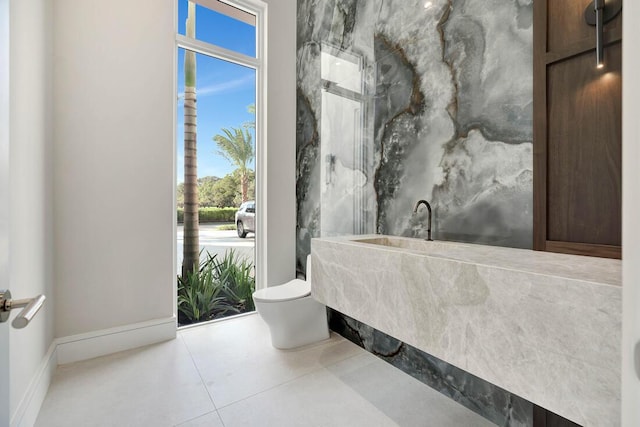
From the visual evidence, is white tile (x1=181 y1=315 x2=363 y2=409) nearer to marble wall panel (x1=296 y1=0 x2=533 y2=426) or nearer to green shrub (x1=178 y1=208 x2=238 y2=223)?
→ marble wall panel (x1=296 y1=0 x2=533 y2=426)

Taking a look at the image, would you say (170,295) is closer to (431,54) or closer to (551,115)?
(431,54)

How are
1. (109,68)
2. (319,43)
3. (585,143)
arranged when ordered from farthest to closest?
(319,43)
(109,68)
(585,143)

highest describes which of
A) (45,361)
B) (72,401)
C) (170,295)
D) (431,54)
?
(431,54)

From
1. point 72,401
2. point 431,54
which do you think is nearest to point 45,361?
point 72,401

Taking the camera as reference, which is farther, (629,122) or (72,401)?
(72,401)

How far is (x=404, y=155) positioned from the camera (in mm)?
2041

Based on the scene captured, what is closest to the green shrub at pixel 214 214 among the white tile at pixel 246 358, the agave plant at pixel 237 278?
the agave plant at pixel 237 278

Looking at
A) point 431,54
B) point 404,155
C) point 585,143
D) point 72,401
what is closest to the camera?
point 585,143

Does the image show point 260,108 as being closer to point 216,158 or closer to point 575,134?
point 216,158

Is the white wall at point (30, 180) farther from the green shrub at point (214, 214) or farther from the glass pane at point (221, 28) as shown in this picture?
the glass pane at point (221, 28)

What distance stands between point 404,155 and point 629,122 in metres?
1.68

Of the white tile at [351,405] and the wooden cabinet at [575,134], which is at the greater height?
the wooden cabinet at [575,134]

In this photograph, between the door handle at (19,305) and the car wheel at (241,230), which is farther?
the car wheel at (241,230)

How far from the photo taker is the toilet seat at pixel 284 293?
222 centimetres
